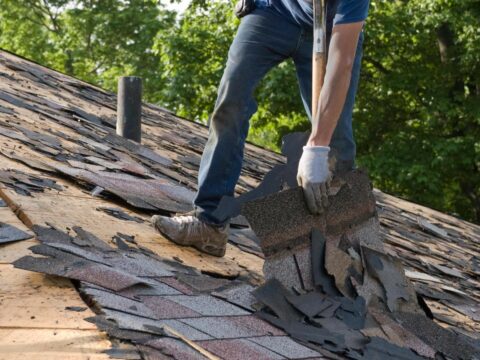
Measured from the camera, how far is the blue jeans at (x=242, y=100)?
365cm

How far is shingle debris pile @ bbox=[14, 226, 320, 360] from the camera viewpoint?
2.30 m

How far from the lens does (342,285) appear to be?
10.8 feet

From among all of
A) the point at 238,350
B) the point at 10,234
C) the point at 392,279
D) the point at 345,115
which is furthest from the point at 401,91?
the point at 238,350

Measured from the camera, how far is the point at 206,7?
19922 millimetres

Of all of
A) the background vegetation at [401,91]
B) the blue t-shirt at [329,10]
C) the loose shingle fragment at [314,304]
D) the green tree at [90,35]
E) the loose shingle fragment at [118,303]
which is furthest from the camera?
the green tree at [90,35]

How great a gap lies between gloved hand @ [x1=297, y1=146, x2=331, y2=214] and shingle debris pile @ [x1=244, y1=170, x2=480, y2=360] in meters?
0.05

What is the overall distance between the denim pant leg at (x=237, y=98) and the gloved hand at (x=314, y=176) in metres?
0.49

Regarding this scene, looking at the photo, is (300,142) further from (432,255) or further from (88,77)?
(88,77)

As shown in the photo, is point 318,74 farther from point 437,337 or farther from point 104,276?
point 104,276

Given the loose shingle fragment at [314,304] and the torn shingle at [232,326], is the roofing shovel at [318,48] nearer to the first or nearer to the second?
the loose shingle fragment at [314,304]

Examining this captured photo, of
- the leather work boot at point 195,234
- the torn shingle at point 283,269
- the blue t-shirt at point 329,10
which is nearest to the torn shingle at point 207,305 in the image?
the torn shingle at point 283,269

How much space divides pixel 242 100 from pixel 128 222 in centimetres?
84

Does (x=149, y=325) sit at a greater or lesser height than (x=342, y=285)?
lesser

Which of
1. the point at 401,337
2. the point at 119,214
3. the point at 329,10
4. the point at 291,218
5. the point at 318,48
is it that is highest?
the point at 329,10
